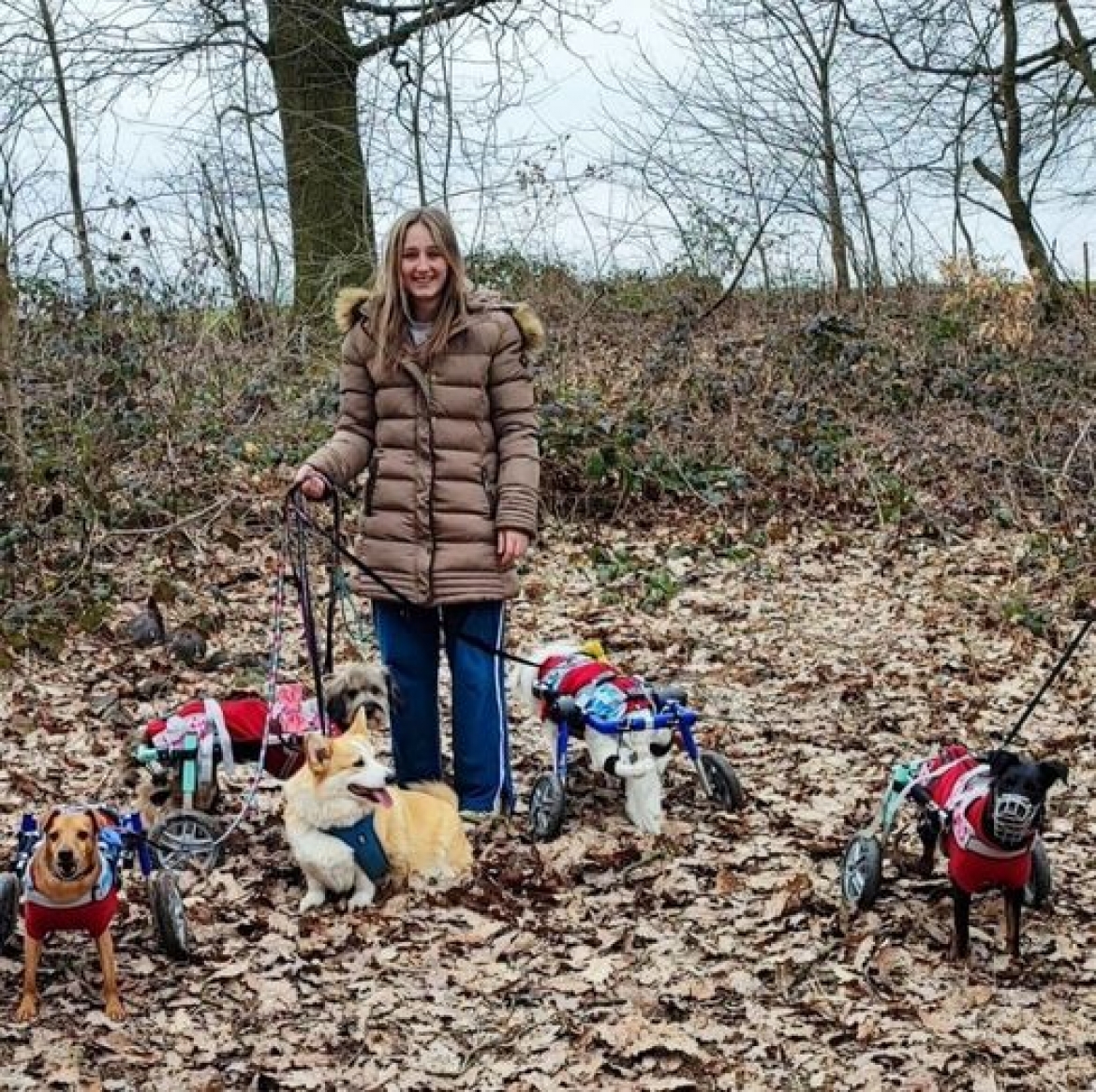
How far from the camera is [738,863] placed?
5109 millimetres

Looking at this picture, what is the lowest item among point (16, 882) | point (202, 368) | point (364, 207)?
point (16, 882)

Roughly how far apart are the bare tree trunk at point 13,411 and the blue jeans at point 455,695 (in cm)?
399

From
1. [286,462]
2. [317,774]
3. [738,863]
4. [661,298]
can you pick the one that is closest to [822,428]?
[661,298]

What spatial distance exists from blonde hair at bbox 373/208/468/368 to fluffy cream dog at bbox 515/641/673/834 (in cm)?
141

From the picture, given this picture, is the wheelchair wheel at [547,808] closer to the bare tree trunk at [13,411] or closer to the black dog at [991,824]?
the black dog at [991,824]

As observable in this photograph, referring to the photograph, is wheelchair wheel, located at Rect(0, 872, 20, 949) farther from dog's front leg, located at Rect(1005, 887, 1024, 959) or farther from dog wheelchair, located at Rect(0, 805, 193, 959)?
dog's front leg, located at Rect(1005, 887, 1024, 959)

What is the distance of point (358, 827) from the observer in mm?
4680

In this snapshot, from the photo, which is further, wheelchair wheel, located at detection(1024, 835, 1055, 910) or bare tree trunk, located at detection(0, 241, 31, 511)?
bare tree trunk, located at detection(0, 241, 31, 511)

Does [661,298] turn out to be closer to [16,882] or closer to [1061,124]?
[1061,124]

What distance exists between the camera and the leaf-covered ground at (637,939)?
12.5ft

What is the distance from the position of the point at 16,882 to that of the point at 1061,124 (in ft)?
42.7

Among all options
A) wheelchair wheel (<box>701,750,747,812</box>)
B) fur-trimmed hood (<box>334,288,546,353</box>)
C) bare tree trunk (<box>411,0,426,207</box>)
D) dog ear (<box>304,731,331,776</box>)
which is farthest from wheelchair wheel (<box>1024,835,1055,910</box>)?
bare tree trunk (<box>411,0,426,207</box>)

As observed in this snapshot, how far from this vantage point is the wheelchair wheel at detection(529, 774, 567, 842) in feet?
17.2

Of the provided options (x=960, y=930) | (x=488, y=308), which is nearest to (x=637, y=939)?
(x=960, y=930)
